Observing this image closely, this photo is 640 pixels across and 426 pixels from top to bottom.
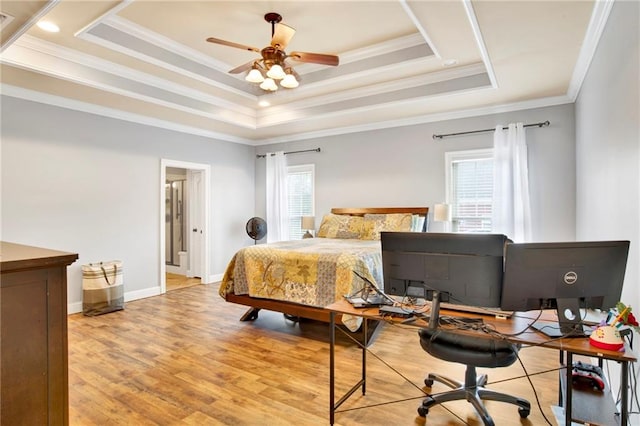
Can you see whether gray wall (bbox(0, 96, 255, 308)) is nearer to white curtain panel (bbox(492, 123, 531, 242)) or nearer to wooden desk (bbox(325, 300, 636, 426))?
wooden desk (bbox(325, 300, 636, 426))

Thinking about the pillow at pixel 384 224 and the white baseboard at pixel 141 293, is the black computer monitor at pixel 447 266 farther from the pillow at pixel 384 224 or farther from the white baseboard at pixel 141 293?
the white baseboard at pixel 141 293

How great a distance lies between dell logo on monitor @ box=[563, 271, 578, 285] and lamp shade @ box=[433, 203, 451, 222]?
3211mm

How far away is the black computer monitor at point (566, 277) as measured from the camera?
59.2 inches

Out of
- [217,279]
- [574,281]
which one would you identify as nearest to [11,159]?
[217,279]

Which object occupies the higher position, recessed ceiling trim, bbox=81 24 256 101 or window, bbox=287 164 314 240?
recessed ceiling trim, bbox=81 24 256 101

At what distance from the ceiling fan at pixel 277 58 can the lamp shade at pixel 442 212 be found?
246cm

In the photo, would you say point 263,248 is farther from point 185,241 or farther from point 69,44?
point 185,241

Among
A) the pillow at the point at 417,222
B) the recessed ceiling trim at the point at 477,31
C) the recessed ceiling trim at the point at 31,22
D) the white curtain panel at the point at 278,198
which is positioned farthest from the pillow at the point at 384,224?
the recessed ceiling trim at the point at 31,22

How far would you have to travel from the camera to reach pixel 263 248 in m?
3.83

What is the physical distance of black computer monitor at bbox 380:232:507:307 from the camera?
1.61m

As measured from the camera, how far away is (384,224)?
495cm

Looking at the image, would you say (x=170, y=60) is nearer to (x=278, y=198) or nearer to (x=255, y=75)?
(x=255, y=75)

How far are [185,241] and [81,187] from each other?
2624mm

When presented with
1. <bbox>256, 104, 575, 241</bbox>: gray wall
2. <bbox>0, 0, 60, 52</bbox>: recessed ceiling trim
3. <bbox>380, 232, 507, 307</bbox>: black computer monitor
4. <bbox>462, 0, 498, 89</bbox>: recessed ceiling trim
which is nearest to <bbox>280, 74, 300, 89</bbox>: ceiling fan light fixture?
<bbox>462, 0, 498, 89</bbox>: recessed ceiling trim
